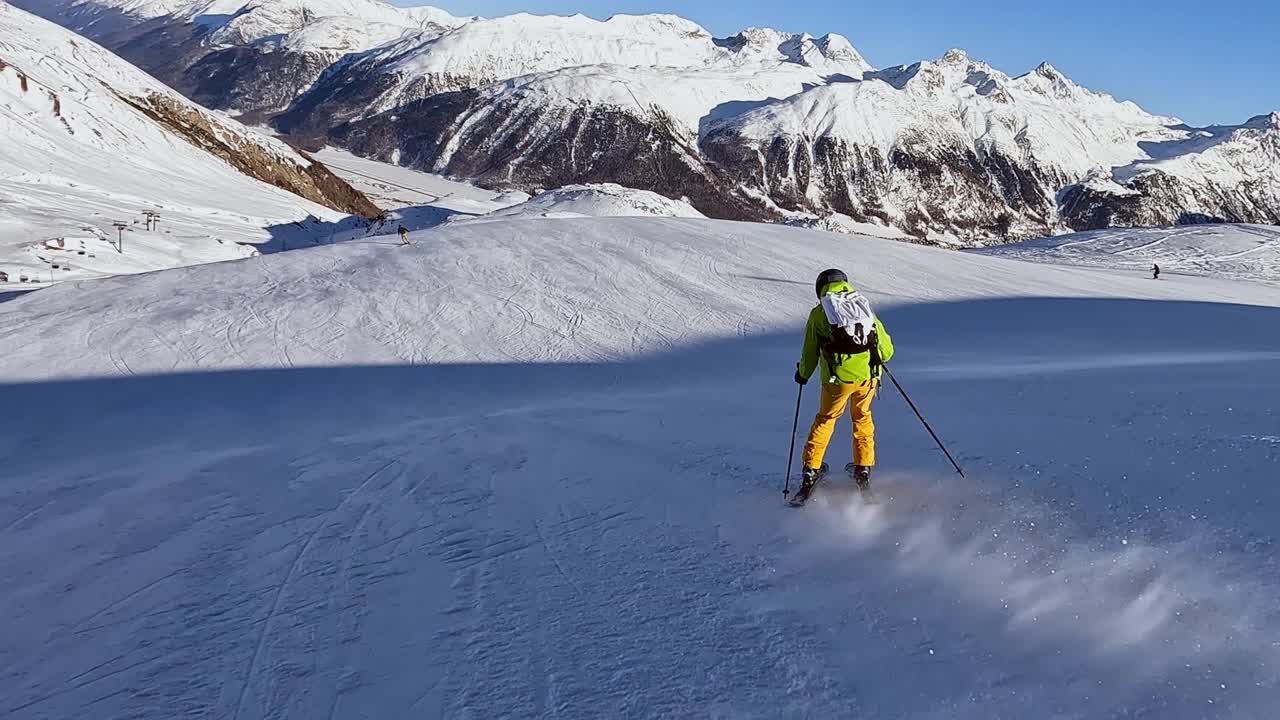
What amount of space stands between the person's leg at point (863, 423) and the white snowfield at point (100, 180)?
4587cm

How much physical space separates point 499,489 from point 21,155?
10892 centimetres

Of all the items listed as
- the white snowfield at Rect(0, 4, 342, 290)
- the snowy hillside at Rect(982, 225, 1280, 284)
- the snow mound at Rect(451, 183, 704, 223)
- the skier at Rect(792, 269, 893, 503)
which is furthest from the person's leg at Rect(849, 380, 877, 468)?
the snow mound at Rect(451, 183, 704, 223)

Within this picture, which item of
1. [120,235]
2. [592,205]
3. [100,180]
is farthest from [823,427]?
[100,180]

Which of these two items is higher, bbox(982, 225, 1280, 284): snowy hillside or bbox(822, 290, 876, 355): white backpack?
bbox(982, 225, 1280, 284): snowy hillside

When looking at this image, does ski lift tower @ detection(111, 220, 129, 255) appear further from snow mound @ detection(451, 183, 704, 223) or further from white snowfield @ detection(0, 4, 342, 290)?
snow mound @ detection(451, 183, 704, 223)

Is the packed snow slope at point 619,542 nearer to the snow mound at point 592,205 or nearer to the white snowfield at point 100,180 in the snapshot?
the white snowfield at point 100,180

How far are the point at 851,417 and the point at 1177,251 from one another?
188 ft

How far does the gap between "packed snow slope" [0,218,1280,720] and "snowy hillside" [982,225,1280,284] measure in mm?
42601

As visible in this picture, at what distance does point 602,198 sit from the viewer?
298 ft

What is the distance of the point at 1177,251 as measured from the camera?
177ft

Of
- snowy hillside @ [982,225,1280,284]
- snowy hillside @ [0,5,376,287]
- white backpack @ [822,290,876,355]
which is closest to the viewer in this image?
white backpack @ [822,290,876,355]

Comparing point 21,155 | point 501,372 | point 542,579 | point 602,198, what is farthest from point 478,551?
point 21,155

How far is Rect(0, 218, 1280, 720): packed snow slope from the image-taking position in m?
4.54

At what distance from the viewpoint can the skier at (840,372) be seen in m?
6.47
